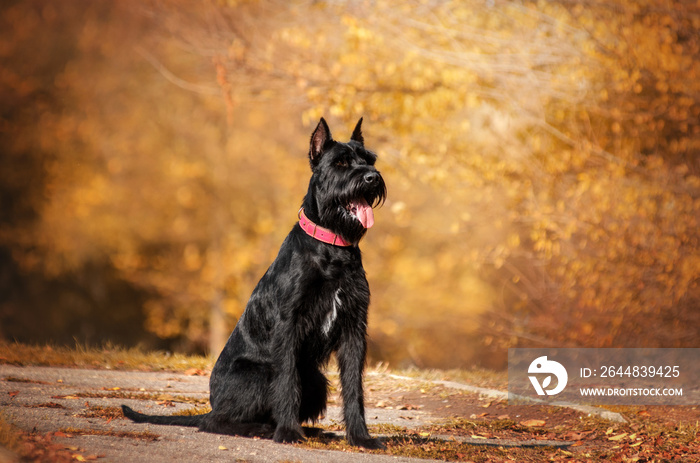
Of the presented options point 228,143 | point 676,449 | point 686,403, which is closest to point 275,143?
point 228,143

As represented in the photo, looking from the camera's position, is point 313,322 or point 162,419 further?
point 162,419

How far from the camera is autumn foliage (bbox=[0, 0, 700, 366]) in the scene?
351 inches

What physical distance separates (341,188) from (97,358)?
4.76 m

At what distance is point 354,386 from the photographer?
4516 mm

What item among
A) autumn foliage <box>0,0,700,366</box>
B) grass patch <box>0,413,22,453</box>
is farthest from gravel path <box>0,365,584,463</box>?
autumn foliage <box>0,0,700,366</box>

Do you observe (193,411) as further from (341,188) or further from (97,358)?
(97,358)

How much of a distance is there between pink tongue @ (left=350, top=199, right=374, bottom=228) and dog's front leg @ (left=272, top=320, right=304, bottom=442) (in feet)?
2.69

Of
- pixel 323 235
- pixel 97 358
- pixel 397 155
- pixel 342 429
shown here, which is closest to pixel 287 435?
pixel 342 429

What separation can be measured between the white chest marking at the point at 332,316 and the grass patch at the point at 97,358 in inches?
147

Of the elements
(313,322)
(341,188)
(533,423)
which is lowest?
(533,423)

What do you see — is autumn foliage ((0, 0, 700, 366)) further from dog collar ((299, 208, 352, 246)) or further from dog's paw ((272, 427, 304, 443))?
dog's paw ((272, 427, 304, 443))

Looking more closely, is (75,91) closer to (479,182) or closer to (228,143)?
(228,143)

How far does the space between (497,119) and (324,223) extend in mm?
9501

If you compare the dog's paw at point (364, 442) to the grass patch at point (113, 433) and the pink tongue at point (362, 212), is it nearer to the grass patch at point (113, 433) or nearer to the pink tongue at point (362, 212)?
the grass patch at point (113, 433)
